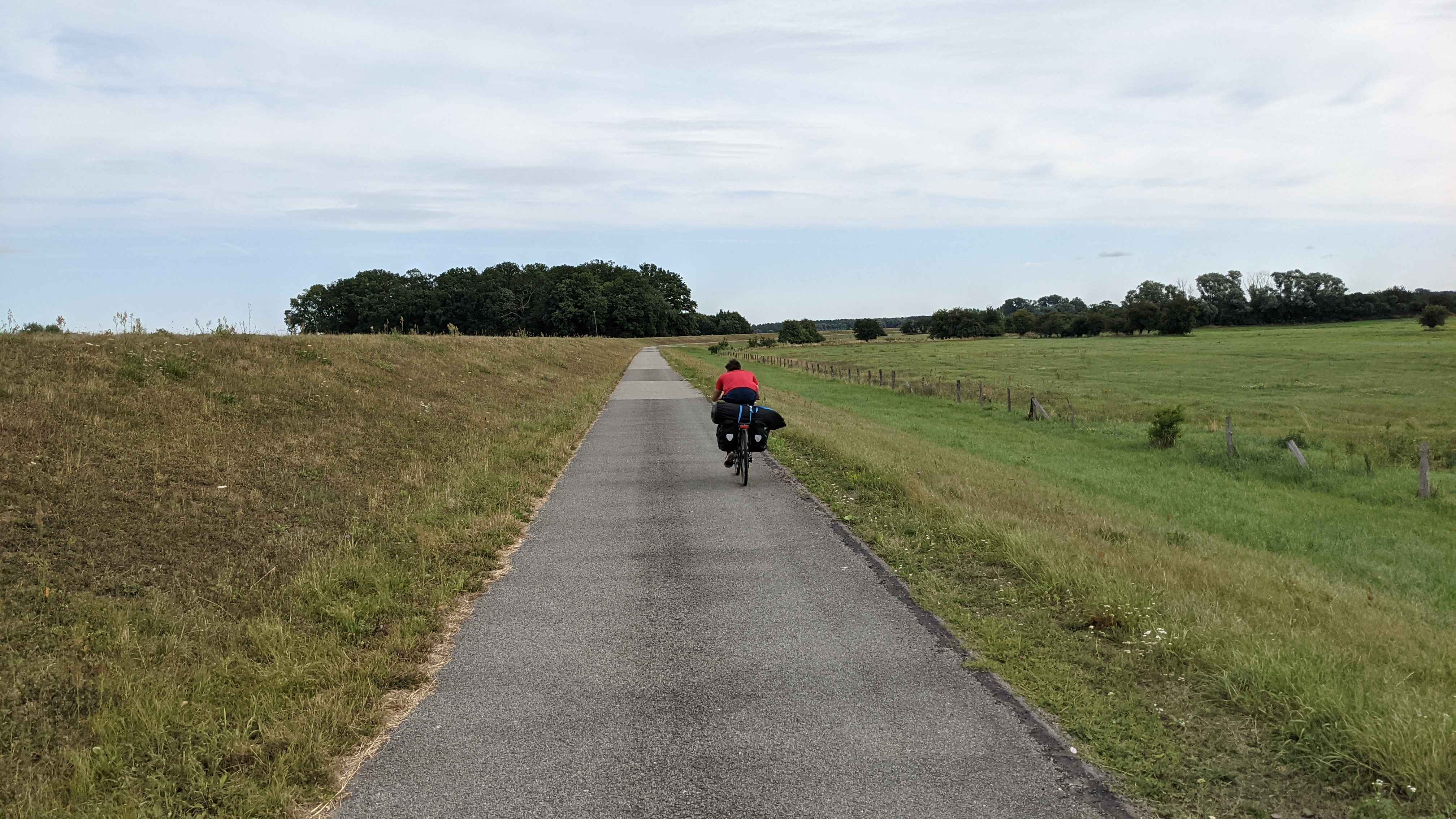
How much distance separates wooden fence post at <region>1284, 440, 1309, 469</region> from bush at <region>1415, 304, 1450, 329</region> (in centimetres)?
10909

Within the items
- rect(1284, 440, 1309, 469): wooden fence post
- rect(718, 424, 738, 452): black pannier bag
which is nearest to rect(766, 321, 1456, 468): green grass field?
rect(1284, 440, 1309, 469): wooden fence post

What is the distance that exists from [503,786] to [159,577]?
15.0 ft

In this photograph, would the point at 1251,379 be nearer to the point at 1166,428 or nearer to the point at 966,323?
the point at 1166,428

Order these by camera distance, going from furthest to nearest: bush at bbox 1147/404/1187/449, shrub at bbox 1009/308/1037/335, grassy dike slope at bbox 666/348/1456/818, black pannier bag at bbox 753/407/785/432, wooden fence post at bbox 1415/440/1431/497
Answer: shrub at bbox 1009/308/1037/335 < bush at bbox 1147/404/1187/449 < wooden fence post at bbox 1415/440/1431/497 < black pannier bag at bbox 753/407/785/432 < grassy dike slope at bbox 666/348/1456/818

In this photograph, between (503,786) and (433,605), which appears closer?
(503,786)

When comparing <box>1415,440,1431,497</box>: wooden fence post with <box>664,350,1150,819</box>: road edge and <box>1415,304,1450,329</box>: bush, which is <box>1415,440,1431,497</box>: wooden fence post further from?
<box>1415,304,1450,329</box>: bush

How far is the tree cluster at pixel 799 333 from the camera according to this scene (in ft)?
489

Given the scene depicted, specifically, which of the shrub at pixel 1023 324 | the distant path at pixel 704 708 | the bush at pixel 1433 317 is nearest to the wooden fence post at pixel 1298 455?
the distant path at pixel 704 708

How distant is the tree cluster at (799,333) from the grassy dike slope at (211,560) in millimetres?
129621

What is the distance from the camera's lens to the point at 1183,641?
539 centimetres

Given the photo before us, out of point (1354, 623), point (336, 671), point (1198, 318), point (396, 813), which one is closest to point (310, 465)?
point (336, 671)

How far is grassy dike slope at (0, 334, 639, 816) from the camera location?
13.5 feet

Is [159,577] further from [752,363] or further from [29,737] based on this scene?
[752,363]

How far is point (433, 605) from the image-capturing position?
658 cm
